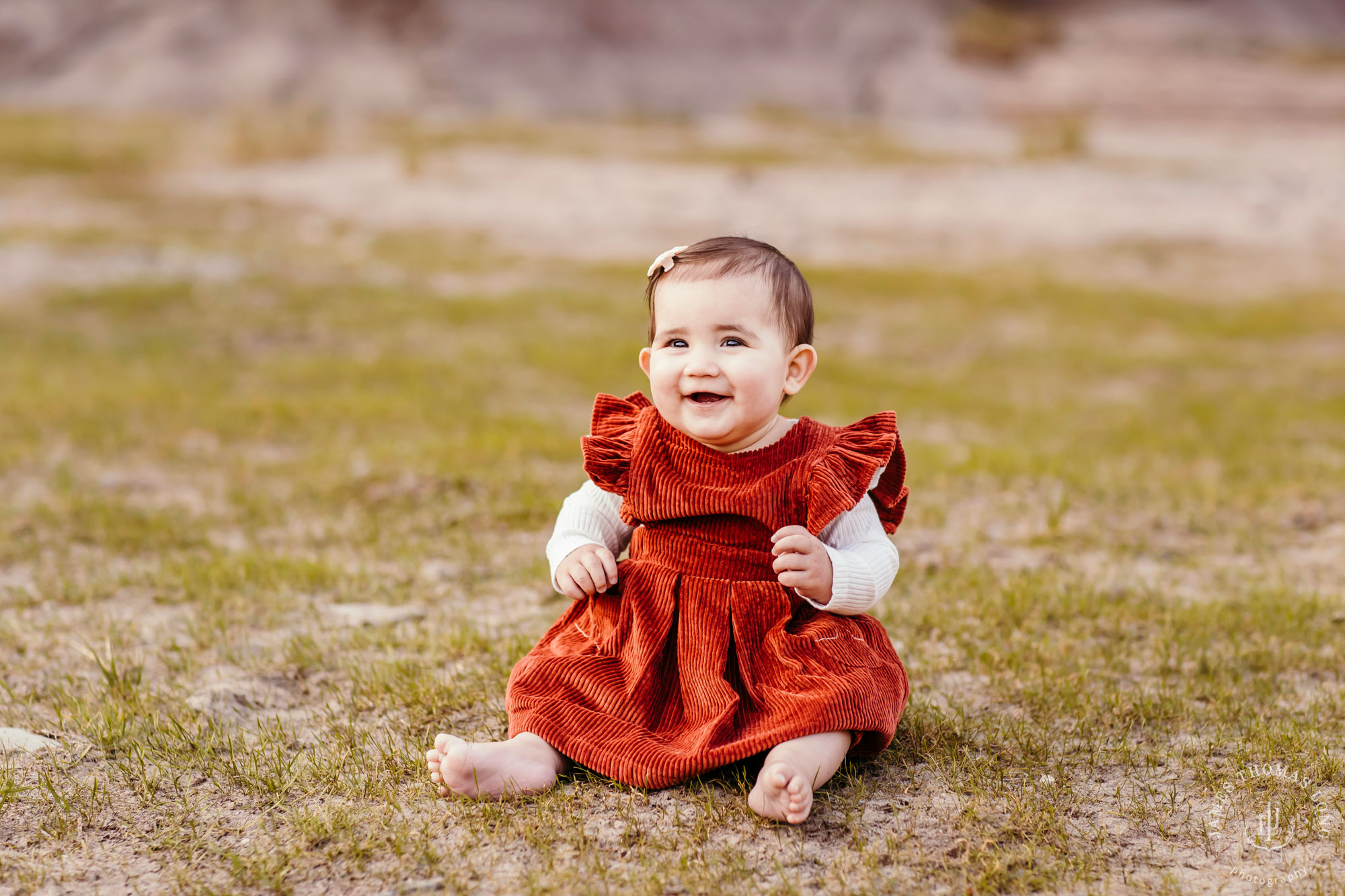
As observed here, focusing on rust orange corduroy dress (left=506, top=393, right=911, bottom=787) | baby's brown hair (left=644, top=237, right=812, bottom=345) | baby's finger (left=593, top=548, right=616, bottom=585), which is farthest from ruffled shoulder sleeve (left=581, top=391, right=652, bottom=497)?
baby's brown hair (left=644, top=237, right=812, bottom=345)

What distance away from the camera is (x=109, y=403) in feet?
22.9

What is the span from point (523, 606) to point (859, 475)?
173 centimetres

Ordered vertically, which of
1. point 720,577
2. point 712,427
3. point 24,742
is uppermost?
point 712,427

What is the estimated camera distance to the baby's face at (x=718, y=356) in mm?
2562

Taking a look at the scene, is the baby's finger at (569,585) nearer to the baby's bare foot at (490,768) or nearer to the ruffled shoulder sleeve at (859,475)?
the baby's bare foot at (490,768)

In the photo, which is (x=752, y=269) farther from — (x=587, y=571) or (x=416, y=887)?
(x=416, y=887)

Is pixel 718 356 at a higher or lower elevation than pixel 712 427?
higher

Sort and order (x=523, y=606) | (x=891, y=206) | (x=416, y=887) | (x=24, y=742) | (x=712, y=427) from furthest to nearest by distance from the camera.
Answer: (x=891, y=206) → (x=523, y=606) → (x=24, y=742) → (x=712, y=427) → (x=416, y=887)

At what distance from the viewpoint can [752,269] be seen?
8.46 ft

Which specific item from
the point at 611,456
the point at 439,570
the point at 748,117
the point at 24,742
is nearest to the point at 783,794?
the point at 611,456

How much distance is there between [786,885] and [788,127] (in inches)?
1131

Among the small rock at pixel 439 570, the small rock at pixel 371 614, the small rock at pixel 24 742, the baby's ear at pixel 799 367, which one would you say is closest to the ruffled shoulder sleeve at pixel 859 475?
the baby's ear at pixel 799 367

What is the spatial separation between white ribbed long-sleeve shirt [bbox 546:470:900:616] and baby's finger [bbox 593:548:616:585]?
4 cm

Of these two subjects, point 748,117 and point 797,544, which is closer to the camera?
point 797,544
